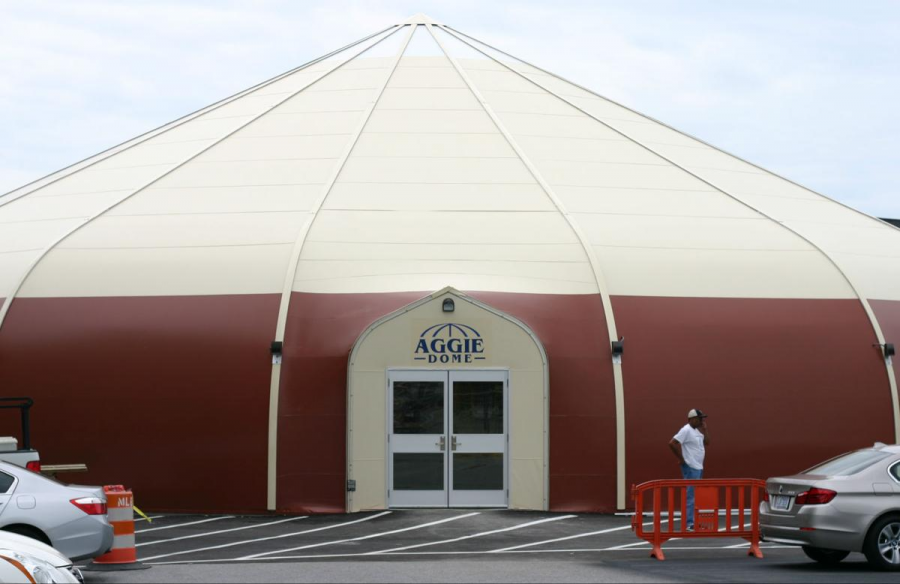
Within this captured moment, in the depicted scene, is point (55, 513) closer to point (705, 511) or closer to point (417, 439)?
point (705, 511)

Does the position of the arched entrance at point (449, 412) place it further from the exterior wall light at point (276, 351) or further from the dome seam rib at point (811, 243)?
the dome seam rib at point (811, 243)

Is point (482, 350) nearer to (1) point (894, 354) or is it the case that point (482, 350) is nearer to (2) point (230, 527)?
(2) point (230, 527)

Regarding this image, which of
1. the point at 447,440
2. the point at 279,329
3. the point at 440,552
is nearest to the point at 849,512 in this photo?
the point at 440,552

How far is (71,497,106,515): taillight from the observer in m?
13.1

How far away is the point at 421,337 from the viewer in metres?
20.9

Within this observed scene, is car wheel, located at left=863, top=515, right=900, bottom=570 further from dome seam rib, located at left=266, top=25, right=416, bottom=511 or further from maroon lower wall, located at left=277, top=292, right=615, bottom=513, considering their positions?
dome seam rib, located at left=266, top=25, right=416, bottom=511

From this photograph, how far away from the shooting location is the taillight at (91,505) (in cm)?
1313

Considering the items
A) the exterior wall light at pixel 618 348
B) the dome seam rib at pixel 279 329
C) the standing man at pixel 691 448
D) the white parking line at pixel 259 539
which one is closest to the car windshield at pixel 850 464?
the standing man at pixel 691 448

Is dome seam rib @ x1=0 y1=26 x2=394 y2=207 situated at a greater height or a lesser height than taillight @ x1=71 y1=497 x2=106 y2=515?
greater

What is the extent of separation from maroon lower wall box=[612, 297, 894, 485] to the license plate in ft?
21.0

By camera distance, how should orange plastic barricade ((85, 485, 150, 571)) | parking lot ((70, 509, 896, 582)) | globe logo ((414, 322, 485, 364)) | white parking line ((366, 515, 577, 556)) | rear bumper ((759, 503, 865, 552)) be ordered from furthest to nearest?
1. globe logo ((414, 322, 485, 364))
2. white parking line ((366, 515, 577, 556))
3. orange plastic barricade ((85, 485, 150, 571))
4. rear bumper ((759, 503, 865, 552))
5. parking lot ((70, 509, 896, 582))

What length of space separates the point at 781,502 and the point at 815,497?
1.94 feet

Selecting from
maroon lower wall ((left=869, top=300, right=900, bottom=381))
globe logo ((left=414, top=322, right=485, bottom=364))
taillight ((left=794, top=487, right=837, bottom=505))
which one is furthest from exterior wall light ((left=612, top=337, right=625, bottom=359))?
taillight ((left=794, top=487, right=837, bottom=505))

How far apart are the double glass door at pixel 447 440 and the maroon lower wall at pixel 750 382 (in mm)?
2353
